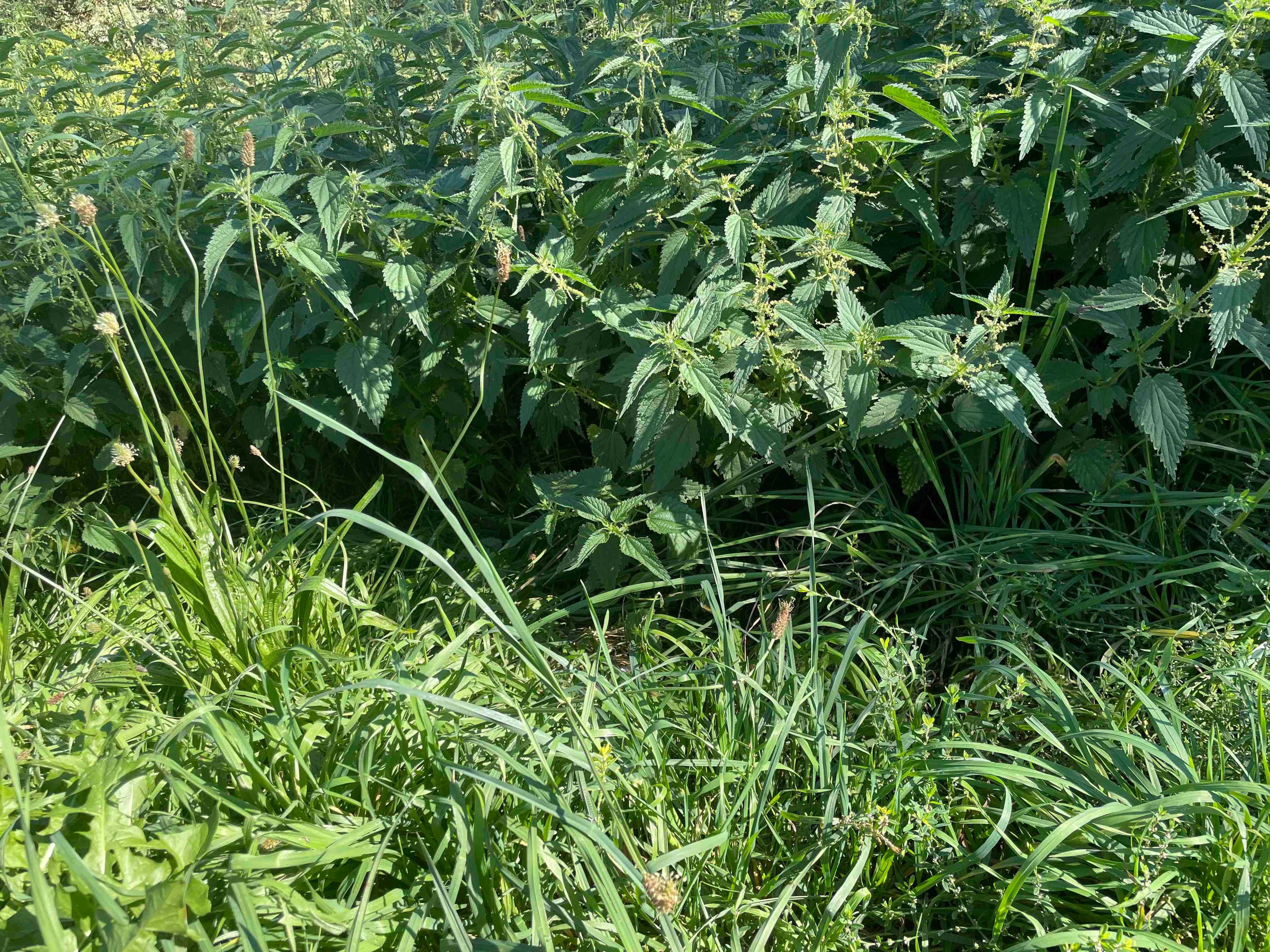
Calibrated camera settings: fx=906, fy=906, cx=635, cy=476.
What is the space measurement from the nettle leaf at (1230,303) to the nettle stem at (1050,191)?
325mm

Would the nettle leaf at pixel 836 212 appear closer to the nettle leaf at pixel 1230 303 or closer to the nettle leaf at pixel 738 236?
the nettle leaf at pixel 738 236

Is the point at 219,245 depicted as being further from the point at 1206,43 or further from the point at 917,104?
the point at 1206,43

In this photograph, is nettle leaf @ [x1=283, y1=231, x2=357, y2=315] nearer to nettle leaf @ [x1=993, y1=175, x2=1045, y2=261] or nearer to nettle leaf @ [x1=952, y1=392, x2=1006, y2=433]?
nettle leaf @ [x1=952, y1=392, x2=1006, y2=433]

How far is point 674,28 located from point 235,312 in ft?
4.65

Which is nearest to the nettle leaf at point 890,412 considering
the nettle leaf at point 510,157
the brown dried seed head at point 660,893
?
the nettle leaf at point 510,157

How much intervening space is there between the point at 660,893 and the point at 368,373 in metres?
1.44

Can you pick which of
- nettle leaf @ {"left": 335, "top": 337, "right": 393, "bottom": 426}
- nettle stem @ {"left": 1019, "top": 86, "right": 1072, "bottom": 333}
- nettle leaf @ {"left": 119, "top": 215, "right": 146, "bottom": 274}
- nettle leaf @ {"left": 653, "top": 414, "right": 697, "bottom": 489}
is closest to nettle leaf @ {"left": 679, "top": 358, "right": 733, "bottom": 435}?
nettle leaf @ {"left": 653, "top": 414, "right": 697, "bottom": 489}

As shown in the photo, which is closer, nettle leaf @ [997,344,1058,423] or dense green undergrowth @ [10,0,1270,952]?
dense green undergrowth @ [10,0,1270,952]

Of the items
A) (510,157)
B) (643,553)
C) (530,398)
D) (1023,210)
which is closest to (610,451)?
(530,398)

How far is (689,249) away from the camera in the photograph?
2061 millimetres

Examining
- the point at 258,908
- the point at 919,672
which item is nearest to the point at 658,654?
the point at 919,672

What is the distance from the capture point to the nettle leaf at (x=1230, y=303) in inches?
67.6

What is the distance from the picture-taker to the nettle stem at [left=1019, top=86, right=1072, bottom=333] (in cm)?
179

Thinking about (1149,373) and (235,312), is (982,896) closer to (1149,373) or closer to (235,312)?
(1149,373)
